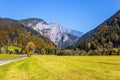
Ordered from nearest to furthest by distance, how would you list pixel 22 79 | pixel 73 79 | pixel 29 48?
1. pixel 73 79
2. pixel 22 79
3. pixel 29 48

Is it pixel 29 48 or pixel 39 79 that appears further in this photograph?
pixel 29 48

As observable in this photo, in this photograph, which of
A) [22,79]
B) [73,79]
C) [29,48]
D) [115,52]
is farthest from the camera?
[115,52]

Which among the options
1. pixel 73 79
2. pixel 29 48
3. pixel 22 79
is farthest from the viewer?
pixel 29 48

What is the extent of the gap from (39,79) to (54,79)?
5.59 ft

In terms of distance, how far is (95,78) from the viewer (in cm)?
2475

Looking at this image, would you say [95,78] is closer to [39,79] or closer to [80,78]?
[80,78]

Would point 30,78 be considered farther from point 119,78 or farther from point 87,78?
point 119,78

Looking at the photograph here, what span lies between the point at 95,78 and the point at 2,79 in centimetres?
917

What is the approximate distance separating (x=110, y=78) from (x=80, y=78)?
2.79m

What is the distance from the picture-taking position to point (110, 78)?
24.7m

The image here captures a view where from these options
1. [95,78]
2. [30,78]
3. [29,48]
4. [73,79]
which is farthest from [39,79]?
[29,48]

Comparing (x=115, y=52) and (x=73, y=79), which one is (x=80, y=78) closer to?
(x=73, y=79)

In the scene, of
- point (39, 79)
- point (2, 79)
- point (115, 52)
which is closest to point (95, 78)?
point (39, 79)

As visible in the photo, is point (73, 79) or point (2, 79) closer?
point (73, 79)
